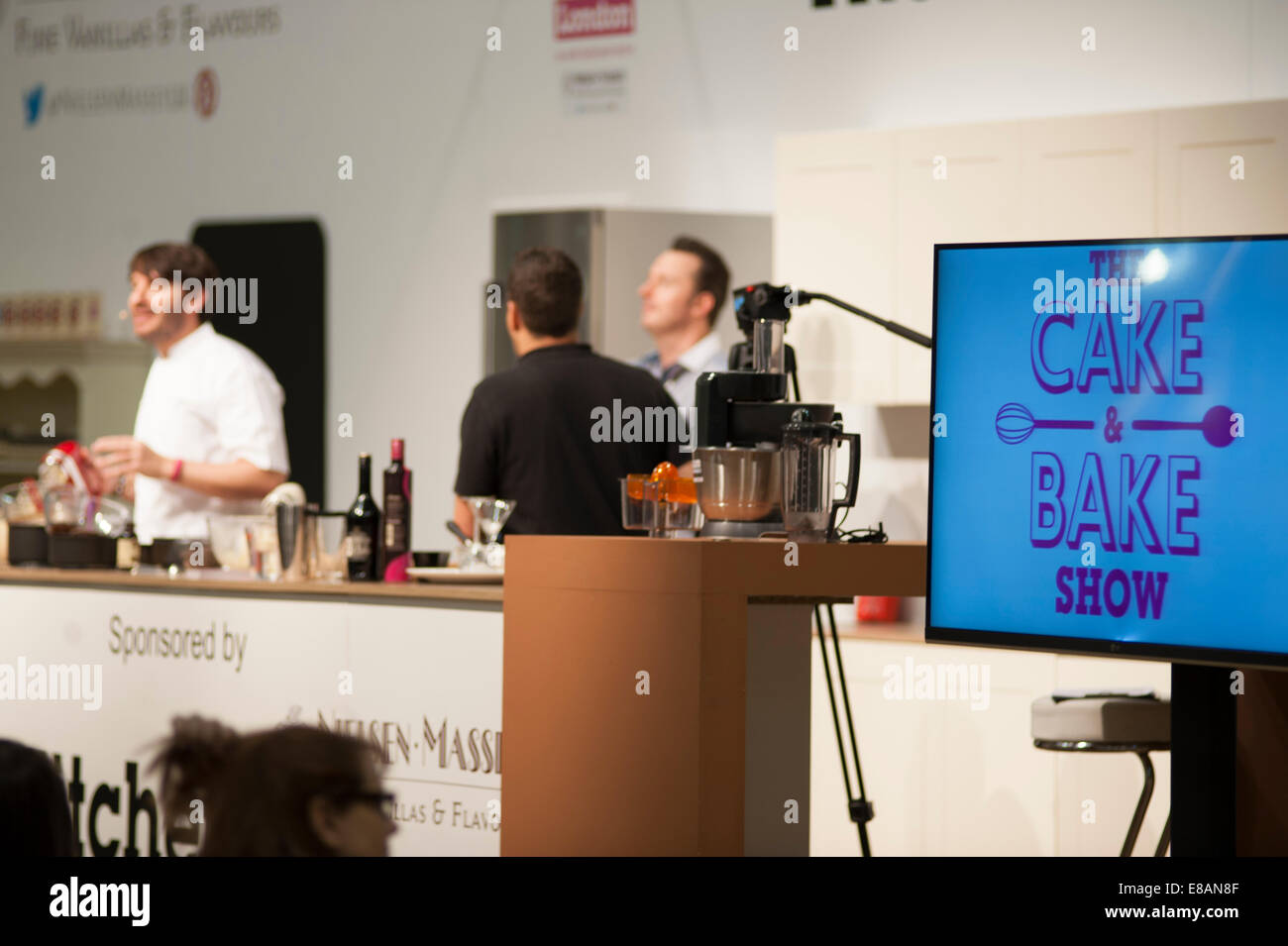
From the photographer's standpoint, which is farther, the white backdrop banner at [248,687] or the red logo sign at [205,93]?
the red logo sign at [205,93]

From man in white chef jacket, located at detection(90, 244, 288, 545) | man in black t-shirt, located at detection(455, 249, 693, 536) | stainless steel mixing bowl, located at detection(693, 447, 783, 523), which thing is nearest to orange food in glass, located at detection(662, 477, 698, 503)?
stainless steel mixing bowl, located at detection(693, 447, 783, 523)

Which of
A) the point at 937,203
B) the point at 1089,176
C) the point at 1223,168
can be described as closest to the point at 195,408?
the point at 937,203

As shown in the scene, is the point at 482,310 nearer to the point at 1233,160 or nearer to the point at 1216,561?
the point at 1233,160

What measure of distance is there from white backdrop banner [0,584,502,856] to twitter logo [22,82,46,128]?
3901mm

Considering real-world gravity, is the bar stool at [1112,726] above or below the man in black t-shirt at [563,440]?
below

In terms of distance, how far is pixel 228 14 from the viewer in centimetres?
657

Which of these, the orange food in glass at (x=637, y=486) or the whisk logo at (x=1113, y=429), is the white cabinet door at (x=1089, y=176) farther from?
the whisk logo at (x=1113, y=429)

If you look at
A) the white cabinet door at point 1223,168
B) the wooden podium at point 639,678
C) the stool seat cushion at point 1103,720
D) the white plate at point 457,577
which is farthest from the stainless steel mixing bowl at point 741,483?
the white cabinet door at point 1223,168

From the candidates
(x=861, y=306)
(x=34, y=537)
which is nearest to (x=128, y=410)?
(x=34, y=537)

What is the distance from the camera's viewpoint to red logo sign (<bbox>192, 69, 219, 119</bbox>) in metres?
6.57

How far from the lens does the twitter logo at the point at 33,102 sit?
709cm

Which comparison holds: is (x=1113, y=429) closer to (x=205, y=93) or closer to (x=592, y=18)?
(x=592, y=18)

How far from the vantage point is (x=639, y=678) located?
193 cm

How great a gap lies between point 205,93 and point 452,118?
1.31m
